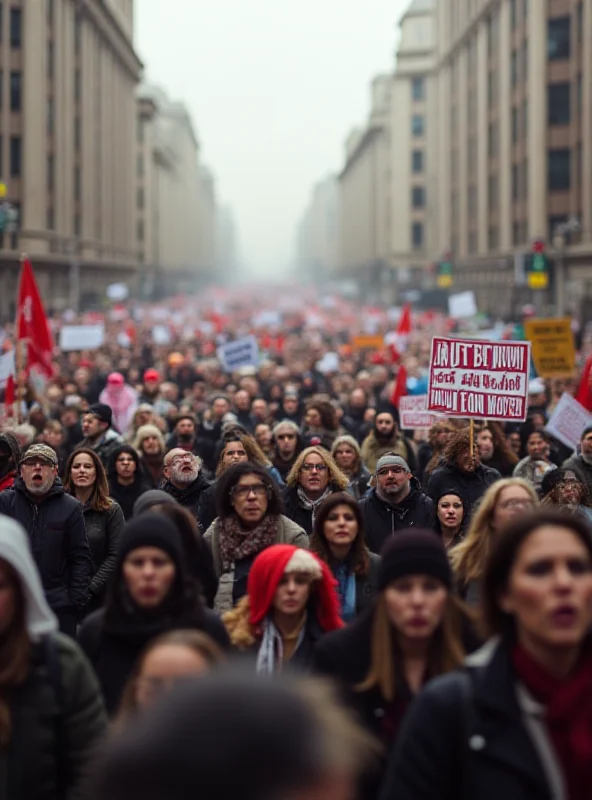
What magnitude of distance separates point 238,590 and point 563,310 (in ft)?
151

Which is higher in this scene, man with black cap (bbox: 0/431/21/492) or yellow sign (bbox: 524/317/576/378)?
yellow sign (bbox: 524/317/576/378)

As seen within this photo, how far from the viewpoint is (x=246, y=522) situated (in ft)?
24.5

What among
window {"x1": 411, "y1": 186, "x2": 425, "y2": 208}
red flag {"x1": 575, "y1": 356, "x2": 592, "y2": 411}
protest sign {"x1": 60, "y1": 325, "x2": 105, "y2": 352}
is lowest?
red flag {"x1": 575, "y1": 356, "x2": 592, "y2": 411}

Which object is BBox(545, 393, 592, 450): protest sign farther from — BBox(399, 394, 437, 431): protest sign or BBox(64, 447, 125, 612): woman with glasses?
BBox(64, 447, 125, 612): woman with glasses

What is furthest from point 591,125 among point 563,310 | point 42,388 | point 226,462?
point 226,462

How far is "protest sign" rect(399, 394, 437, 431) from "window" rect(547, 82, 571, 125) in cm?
4283

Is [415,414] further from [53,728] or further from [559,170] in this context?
[559,170]

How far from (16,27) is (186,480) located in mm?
51643

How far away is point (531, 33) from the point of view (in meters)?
56.8

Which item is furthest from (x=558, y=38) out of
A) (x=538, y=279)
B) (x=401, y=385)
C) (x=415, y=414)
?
(x=415, y=414)

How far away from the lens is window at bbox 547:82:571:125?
55812mm

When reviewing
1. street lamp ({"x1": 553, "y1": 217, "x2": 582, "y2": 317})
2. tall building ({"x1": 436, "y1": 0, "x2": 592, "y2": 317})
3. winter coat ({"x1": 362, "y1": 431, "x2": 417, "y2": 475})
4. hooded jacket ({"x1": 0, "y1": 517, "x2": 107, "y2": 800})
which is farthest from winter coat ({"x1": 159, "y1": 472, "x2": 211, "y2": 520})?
street lamp ({"x1": 553, "y1": 217, "x2": 582, "y2": 317})

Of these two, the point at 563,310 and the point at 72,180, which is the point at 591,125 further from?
the point at 72,180

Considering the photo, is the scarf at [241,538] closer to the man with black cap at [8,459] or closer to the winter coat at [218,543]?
the winter coat at [218,543]
